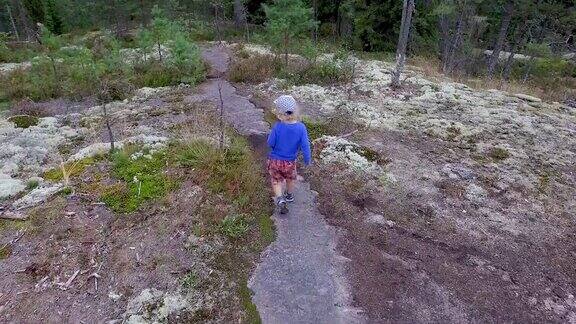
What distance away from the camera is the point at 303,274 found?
174 inches

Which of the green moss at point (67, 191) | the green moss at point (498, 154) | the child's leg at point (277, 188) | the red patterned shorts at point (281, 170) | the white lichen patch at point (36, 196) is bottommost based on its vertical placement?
the green moss at point (498, 154)

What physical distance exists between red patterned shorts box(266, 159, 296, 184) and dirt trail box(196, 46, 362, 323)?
493 millimetres

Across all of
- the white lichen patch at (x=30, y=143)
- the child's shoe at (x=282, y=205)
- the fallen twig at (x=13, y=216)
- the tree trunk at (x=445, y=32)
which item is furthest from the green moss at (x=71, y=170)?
the tree trunk at (x=445, y=32)

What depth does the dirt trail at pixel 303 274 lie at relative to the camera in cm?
393

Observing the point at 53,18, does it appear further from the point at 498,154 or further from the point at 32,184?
the point at 498,154

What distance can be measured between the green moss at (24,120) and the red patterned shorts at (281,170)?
20.3 feet

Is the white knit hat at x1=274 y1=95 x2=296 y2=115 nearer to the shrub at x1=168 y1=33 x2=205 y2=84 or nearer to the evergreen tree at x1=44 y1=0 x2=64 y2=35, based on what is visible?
the shrub at x1=168 y1=33 x2=205 y2=84

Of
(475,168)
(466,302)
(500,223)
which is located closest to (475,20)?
(475,168)

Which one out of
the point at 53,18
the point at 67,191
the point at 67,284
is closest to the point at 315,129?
the point at 67,191

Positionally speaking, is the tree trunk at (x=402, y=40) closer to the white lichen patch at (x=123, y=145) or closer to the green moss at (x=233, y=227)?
the white lichen patch at (x=123, y=145)

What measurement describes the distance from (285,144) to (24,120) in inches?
263

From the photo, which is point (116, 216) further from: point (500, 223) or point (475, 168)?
point (475, 168)

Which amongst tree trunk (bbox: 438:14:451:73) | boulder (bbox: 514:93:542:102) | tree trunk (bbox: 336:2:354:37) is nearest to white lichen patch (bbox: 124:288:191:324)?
boulder (bbox: 514:93:542:102)

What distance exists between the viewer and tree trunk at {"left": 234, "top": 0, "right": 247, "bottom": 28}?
2202 centimetres
